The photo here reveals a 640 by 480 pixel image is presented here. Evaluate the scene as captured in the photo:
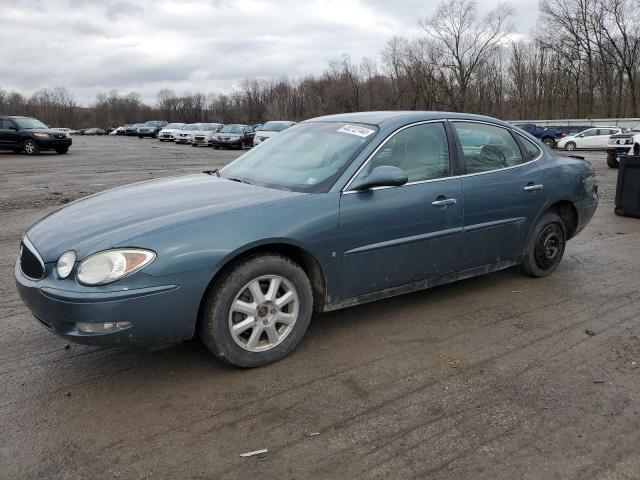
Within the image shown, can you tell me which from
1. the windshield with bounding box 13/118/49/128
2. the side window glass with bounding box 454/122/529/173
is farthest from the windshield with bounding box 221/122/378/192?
the windshield with bounding box 13/118/49/128

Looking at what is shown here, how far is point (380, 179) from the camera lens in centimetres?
366

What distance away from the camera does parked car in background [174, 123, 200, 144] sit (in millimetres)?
38250

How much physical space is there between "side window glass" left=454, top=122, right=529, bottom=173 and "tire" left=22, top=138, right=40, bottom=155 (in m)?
22.8

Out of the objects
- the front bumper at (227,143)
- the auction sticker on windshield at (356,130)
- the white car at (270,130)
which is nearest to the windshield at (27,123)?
the white car at (270,130)

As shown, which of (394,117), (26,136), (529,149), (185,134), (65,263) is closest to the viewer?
(65,263)

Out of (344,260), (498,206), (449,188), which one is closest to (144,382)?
(344,260)

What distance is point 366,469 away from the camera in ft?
8.03

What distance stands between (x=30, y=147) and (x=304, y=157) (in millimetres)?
22651

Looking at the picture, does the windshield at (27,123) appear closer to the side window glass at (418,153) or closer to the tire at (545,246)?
the side window glass at (418,153)

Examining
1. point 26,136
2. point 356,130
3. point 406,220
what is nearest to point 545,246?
point 406,220

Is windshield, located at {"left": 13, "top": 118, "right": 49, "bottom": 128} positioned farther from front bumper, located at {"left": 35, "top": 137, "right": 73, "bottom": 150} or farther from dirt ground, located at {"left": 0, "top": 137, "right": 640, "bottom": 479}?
dirt ground, located at {"left": 0, "top": 137, "right": 640, "bottom": 479}

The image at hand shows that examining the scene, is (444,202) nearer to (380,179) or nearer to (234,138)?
(380,179)

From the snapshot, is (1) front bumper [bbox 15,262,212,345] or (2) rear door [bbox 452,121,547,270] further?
(2) rear door [bbox 452,121,547,270]

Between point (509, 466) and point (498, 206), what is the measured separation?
8.31 ft
